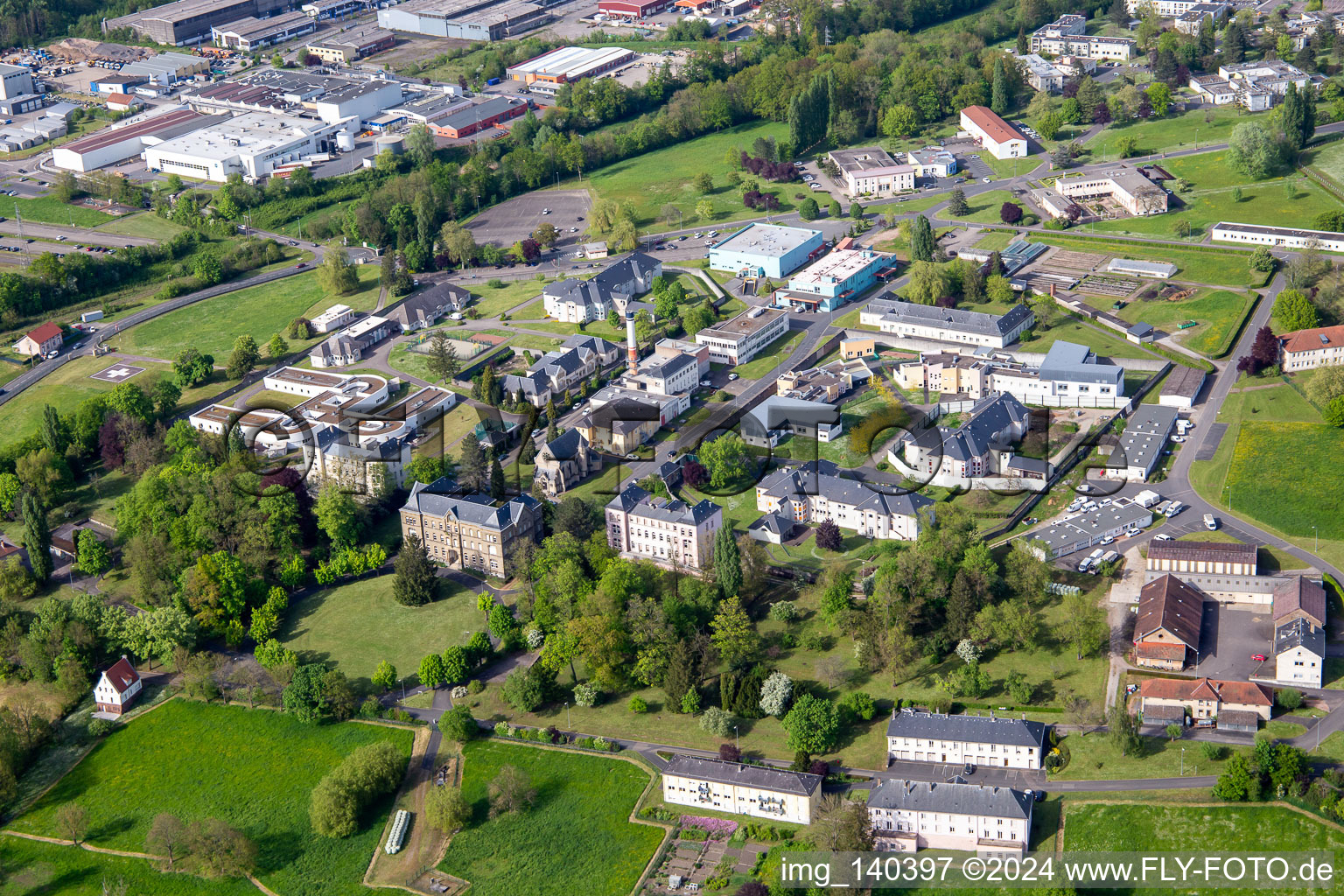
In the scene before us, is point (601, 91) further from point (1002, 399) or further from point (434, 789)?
point (434, 789)

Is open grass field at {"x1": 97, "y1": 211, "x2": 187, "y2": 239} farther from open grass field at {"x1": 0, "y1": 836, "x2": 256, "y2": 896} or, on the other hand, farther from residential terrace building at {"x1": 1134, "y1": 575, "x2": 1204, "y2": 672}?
residential terrace building at {"x1": 1134, "y1": 575, "x2": 1204, "y2": 672}

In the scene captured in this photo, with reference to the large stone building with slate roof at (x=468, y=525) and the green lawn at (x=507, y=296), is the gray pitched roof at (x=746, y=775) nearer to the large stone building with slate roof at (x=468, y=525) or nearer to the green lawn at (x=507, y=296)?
the large stone building with slate roof at (x=468, y=525)

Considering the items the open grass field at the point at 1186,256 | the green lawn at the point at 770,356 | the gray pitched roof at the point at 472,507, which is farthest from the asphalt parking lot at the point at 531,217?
the gray pitched roof at the point at 472,507

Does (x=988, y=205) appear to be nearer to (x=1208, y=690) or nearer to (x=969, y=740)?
(x=1208, y=690)

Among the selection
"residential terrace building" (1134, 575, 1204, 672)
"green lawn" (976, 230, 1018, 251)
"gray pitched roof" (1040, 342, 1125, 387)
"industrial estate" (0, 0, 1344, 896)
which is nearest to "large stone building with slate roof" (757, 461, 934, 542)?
"industrial estate" (0, 0, 1344, 896)

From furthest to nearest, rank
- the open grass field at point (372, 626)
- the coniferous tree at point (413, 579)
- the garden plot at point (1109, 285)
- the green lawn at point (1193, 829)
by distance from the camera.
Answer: the garden plot at point (1109, 285) < the coniferous tree at point (413, 579) < the open grass field at point (372, 626) < the green lawn at point (1193, 829)
